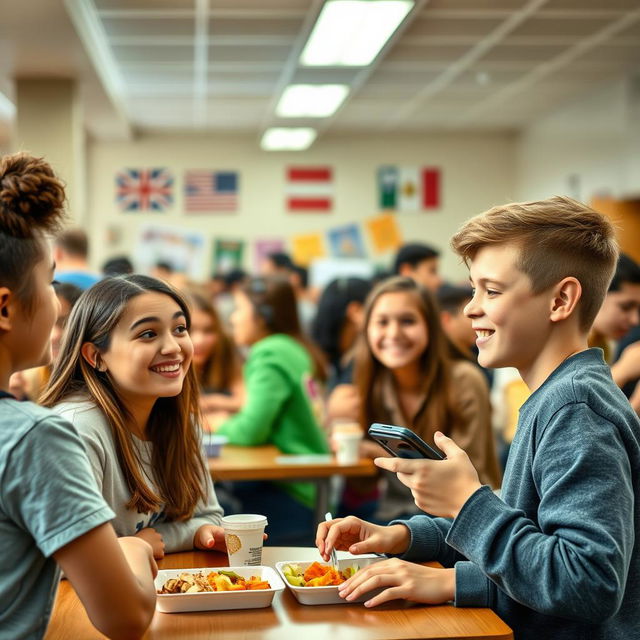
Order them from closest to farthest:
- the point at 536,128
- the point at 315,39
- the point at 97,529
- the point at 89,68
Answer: the point at 97,529, the point at 315,39, the point at 89,68, the point at 536,128

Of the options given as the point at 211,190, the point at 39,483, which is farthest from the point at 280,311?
the point at 211,190

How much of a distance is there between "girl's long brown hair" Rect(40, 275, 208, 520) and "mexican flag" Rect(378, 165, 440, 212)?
314 inches

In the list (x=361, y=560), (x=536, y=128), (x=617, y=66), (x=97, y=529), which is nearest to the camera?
(x=97, y=529)

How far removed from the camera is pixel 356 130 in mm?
9617

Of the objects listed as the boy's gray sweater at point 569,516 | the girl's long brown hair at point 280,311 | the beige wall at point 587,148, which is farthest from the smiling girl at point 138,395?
the beige wall at point 587,148

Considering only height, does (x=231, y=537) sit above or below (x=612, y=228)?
below

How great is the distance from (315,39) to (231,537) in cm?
468

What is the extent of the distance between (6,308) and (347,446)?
7.29 ft

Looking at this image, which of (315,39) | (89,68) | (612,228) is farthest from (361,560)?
(89,68)

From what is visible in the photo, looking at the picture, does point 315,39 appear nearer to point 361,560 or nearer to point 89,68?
point 89,68

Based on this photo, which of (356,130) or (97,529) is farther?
(356,130)

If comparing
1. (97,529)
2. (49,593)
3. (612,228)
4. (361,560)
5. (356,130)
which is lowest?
(361,560)

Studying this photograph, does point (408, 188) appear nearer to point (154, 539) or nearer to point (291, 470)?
point (291, 470)

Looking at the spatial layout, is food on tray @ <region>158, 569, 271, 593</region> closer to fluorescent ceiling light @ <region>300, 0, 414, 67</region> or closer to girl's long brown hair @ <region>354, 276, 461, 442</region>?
girl's long brown hair @ <region>354, 276, 461, 442</region>
